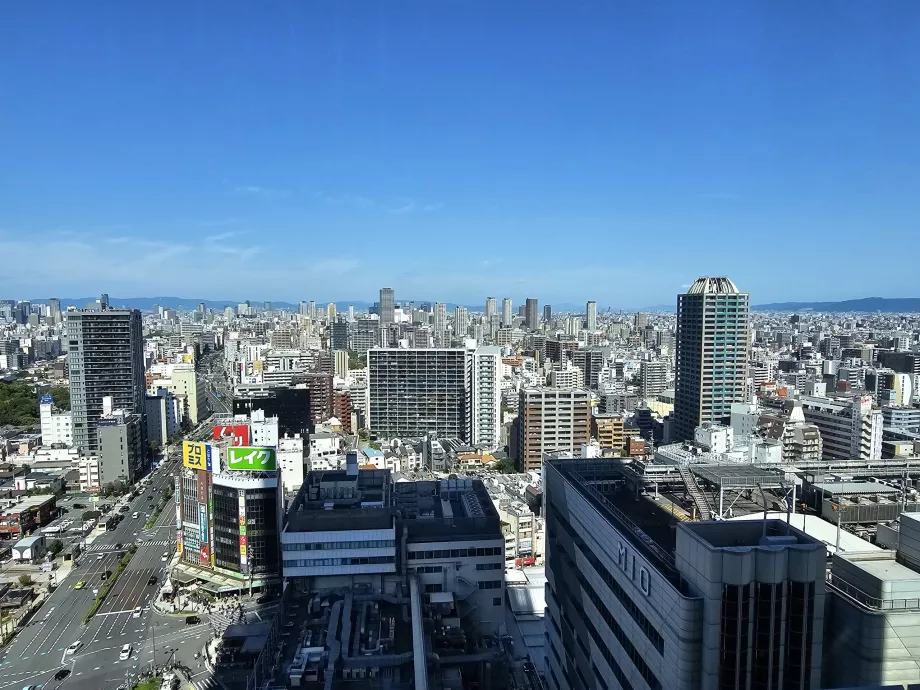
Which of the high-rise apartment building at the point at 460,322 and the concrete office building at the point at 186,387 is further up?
the high-rise apartment building at the point at 460,322

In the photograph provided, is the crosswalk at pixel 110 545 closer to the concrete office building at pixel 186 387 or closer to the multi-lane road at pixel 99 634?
the multi-lane road at pixel 99 634

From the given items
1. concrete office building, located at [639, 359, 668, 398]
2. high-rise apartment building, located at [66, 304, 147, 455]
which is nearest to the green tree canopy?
high-rise apartment building, located at [66, 304, 147, 455]

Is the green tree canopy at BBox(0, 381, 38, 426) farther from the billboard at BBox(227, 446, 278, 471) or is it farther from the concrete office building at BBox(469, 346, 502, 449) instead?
the billboard at BBox(227, 446, 278, 471)

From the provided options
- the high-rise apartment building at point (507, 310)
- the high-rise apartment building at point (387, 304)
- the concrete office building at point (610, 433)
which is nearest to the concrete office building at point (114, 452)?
the concrete office building at point (610, 433)

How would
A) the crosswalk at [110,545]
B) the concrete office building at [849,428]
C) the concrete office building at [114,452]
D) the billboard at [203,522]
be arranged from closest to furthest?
the billboard at [203,522] < the crosswalk at [110,545] < the concrete office building at [849,428] < the concrete office building at [114,452]

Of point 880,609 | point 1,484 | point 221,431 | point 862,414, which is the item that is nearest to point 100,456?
point 1,484

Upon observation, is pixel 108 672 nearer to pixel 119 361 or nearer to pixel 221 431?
pixel 221 431

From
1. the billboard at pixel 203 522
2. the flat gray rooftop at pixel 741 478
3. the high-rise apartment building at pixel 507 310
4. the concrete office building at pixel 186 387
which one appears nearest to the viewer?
Answer: the flat gray rooftop at pixel 741 478

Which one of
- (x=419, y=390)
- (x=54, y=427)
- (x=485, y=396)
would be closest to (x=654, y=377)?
(x=485, y=396)
